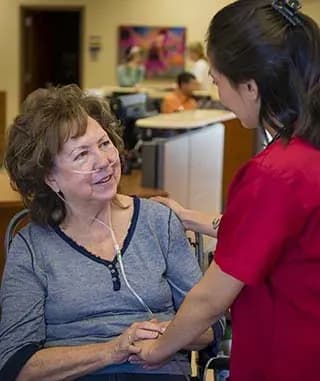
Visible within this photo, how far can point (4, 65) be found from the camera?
11.7 metres

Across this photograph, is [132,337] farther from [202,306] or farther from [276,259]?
[276,259]

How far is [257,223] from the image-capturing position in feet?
4.30

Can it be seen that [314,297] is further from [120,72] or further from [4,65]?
[4,65]

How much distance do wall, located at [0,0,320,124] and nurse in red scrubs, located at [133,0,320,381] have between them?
34.0 ft

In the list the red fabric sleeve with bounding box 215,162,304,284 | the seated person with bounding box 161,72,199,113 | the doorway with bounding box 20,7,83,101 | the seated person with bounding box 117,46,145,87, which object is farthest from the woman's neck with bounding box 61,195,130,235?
the doorway with bounding box 20,7,83,101

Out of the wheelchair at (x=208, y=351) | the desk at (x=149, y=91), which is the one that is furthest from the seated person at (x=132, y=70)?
the wheelchair at (x=208, y=351)

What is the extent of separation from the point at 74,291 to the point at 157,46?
10.1 meters

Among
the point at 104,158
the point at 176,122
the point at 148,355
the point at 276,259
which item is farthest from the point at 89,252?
the point at 176,122

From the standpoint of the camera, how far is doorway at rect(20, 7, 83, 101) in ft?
39.0

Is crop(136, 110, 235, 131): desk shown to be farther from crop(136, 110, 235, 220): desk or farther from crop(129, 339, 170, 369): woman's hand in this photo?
crop(129, 339, 170, 369): woman's hand

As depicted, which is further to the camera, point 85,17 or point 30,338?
point 85,17

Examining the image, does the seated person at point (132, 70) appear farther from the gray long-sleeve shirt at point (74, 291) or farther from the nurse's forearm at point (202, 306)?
the nurse's forearm at point (202, 306)

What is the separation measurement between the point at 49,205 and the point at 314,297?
29.1 inches

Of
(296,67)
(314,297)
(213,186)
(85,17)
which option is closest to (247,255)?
(314,297)
